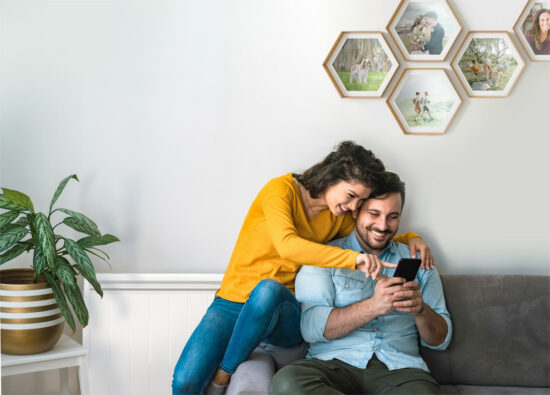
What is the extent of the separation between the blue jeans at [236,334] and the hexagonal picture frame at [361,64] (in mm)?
961

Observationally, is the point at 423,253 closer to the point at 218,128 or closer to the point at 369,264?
the point at 369,264

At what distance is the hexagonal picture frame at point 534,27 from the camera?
2.38 metres

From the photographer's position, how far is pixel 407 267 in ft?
5.92

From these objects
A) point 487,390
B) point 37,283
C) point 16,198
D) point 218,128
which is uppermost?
point 218,128

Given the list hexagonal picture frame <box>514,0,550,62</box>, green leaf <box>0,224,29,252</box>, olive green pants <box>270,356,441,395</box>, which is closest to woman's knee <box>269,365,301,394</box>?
olive green pants <box>270,356,441,395</box>

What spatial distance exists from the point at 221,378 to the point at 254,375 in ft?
0.73

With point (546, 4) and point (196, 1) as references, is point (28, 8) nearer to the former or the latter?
point (196, 1)

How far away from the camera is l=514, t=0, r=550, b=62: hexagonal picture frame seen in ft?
7.81

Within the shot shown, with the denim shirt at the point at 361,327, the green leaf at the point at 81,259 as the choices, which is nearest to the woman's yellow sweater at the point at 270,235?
the denim shirt at the point at 361,327

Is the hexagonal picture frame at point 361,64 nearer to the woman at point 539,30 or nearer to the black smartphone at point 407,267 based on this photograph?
the woman at point 539,30

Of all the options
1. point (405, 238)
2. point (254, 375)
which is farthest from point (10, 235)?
point (405, 238)

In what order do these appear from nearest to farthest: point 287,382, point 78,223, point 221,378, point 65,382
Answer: point 287,382 < point 221,378 < point 78,223 < point 65,382

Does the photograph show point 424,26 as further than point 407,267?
Yes

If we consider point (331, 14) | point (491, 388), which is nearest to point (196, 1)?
point (331, 14)
